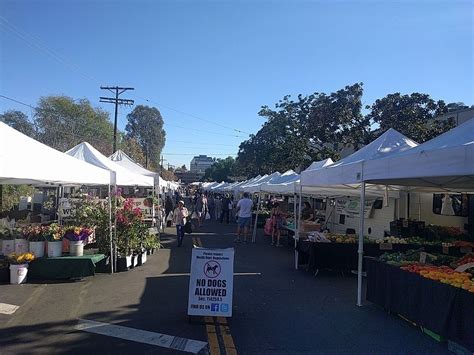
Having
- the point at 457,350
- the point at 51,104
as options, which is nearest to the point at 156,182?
the point at 457,350

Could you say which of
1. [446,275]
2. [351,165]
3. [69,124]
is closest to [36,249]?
[351,165]

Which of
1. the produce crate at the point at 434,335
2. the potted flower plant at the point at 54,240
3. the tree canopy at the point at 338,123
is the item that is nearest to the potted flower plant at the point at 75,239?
the potted flower plant at the point at 54,240

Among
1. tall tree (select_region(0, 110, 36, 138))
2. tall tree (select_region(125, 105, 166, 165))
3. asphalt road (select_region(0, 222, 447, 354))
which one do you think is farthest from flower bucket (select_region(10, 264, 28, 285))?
tall tree (select_region(125, 105, 166, 165))

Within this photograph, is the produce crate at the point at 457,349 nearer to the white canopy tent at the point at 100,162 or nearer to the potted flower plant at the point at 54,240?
the potted flower plant at the point at 54,240

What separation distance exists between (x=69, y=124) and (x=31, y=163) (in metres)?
43.4

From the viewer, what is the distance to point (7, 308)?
7004 mm

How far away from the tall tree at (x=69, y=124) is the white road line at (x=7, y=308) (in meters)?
37.7

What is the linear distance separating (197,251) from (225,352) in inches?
66.4

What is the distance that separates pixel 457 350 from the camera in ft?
17.8

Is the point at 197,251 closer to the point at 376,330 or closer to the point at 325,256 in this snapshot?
the point at 376,330

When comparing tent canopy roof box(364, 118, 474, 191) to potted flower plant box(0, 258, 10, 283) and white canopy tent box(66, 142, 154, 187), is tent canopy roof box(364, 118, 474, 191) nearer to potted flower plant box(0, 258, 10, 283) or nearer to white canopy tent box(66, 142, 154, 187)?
potted flower plant box(0, 258, 10, 283)

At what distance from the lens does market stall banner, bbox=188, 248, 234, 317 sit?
6352 millimetres

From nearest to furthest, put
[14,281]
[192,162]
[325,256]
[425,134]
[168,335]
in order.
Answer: [168,335] → [14,281] → [325,256] → [425,134] → [192,162]

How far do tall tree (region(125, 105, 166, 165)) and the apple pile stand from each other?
99.8 metres
